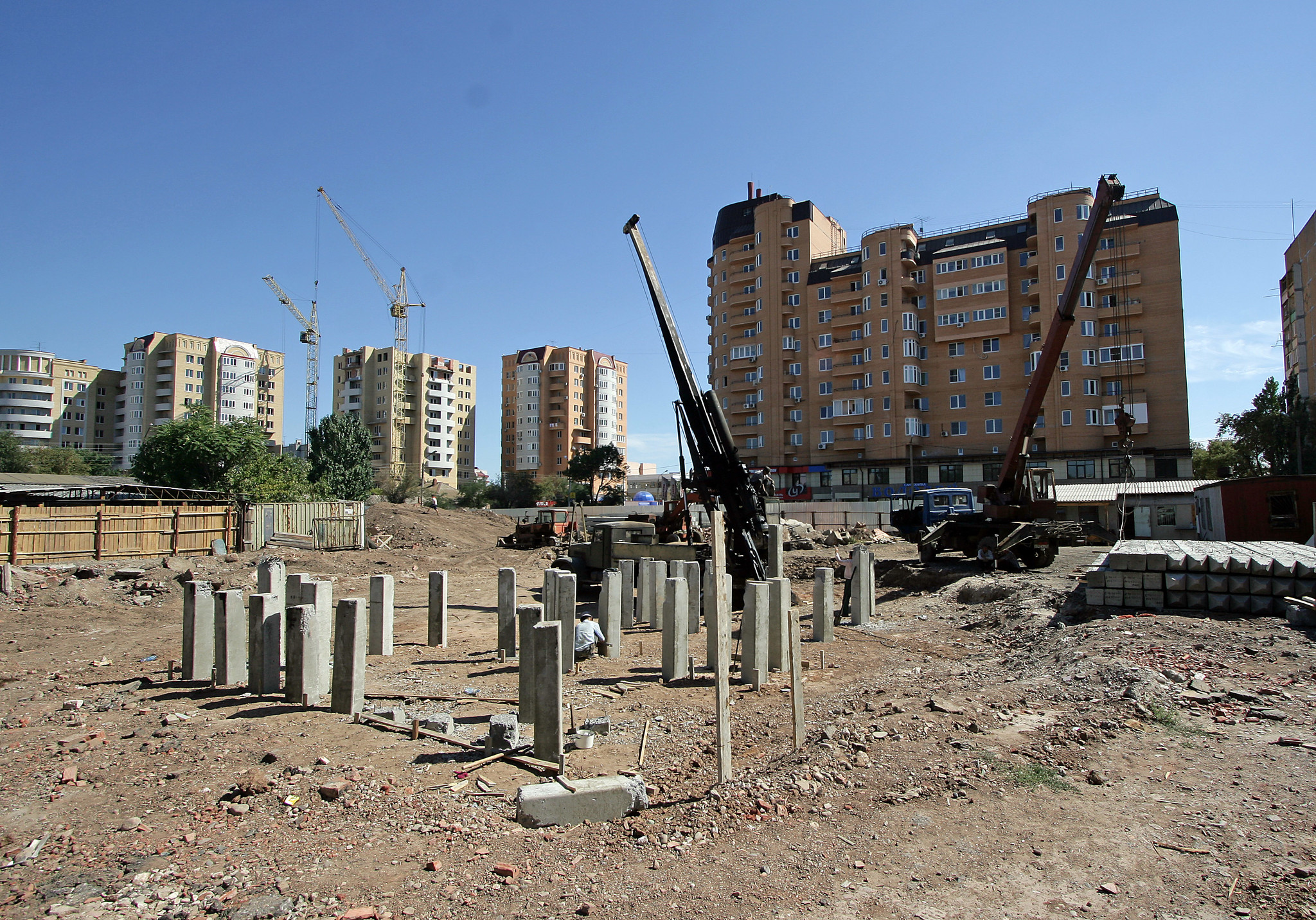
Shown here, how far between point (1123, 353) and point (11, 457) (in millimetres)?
89683

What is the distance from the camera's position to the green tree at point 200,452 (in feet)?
137

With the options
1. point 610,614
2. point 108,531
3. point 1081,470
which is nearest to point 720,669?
point 610,614

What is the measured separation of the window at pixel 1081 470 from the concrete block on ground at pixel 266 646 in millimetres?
50105

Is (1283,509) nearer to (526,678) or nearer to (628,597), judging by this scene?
(628,597)

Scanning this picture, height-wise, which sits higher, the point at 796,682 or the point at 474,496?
the point at 474,496

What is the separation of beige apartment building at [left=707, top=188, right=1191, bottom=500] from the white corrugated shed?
152 centimetres

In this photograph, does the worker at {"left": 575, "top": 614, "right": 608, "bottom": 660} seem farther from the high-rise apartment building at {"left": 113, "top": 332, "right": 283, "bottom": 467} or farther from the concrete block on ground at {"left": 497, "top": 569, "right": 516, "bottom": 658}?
the high-rise apartment building at {"left": 113, "top": 332, "right": 283, "bottom": 467}

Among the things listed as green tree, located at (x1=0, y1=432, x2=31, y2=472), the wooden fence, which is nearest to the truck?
the wooden fence

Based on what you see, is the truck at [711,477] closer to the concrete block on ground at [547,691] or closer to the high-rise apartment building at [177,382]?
the concrete block on ground at [547,691]

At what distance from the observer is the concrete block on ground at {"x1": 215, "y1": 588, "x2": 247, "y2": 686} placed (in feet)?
26.8

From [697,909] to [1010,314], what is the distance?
5567cm

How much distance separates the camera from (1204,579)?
430 inches

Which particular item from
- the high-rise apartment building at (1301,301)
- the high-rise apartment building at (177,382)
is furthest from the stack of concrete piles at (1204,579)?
the high-rise apartment building at (177,382)

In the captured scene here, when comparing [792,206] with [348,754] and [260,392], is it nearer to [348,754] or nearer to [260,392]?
[348,754]
